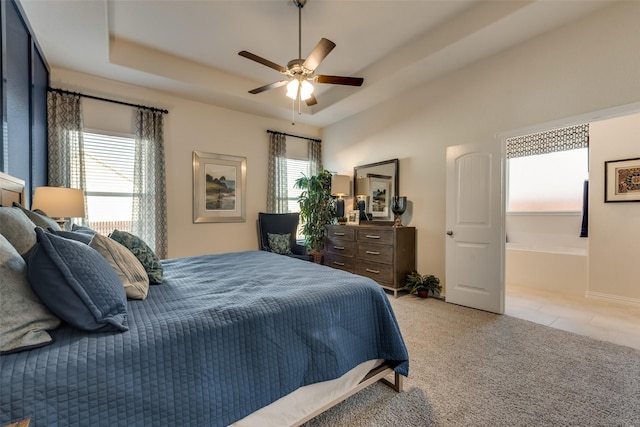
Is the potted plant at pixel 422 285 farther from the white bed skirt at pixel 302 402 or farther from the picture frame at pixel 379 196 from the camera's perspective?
the white bed skirt at pixel 302 402

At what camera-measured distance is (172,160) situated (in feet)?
13.0

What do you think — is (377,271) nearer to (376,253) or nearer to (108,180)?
(376,253)

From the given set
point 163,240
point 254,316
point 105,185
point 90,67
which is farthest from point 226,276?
point 90,67

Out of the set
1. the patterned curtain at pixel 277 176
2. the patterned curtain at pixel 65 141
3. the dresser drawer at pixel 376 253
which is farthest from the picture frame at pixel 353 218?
the patterned curtain at pixel 65 141

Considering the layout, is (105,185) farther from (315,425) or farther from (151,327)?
(315,425)

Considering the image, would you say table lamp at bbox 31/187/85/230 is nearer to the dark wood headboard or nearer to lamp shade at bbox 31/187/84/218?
lamp shade at bbox 31/187/84/218

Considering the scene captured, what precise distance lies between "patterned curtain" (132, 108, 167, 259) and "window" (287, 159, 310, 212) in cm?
206

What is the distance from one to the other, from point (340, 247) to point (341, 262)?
0.24m

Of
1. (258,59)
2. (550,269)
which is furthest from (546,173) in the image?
(258,59)

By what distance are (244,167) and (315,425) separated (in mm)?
3830

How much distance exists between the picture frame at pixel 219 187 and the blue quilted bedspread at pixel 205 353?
2.62 m

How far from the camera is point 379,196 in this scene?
171 inches

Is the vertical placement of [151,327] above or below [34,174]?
below

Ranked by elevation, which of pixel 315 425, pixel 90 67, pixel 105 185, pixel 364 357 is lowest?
pixel 315 425
